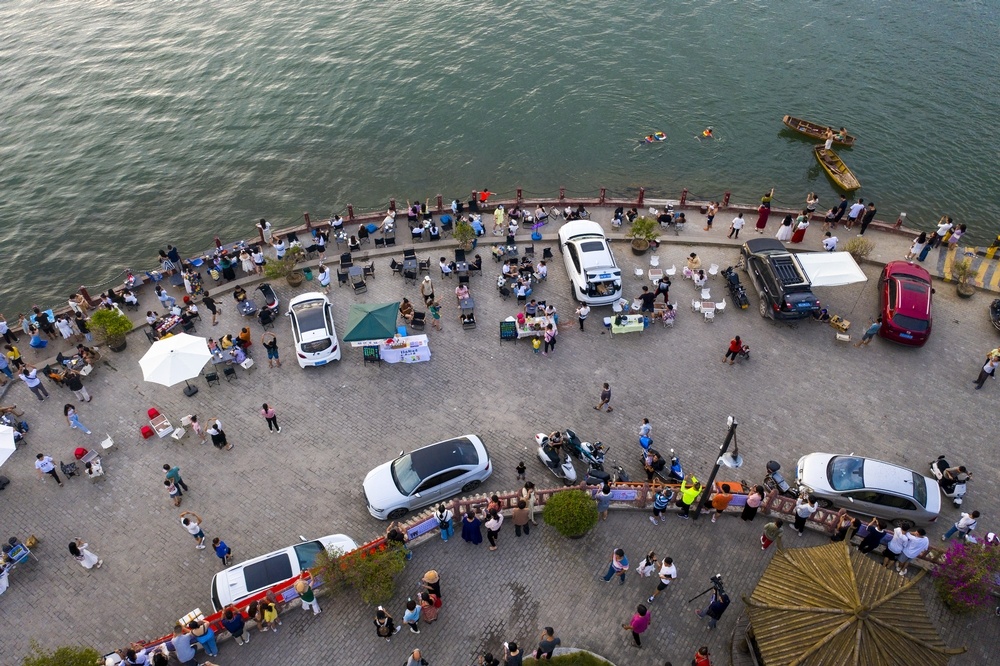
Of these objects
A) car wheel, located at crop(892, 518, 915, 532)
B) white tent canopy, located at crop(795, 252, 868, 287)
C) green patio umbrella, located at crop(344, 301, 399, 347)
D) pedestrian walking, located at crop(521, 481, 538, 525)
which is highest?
white tent canopy, located at crop(795, 252, 868, 287)

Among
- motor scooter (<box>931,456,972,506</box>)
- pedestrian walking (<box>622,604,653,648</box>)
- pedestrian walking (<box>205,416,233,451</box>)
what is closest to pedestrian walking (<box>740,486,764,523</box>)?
pedestrian walking (<box>622,604,653,648</box>)

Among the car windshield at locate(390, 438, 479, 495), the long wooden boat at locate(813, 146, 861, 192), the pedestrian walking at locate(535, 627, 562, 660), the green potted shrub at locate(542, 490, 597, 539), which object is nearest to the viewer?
the pedestrian walking at locate(535, 627, 562, 660)

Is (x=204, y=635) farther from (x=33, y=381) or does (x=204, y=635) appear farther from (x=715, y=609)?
(x=33, y=381)

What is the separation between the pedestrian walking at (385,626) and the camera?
53.4ft

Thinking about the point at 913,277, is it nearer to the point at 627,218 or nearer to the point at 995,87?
the point at 627,218

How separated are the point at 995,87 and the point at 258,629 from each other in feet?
171

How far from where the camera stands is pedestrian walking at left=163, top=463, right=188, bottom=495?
19.4 m

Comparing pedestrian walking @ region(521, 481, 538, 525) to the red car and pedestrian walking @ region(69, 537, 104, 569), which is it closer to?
pedestrian walking @ region(69, 537, 104, 569)

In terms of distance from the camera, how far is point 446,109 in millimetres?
42625

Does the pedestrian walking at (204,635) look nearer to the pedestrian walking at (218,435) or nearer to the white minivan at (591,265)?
the pedestrian walking at (218,435)

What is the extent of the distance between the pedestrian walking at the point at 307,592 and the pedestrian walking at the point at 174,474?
18.4 ft

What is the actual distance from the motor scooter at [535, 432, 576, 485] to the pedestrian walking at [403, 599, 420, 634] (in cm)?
600

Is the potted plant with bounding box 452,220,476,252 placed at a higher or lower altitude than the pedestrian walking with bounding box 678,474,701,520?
higher

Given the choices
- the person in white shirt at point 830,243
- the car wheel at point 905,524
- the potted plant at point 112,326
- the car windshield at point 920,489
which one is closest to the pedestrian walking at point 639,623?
the car wheel at point 905,524
